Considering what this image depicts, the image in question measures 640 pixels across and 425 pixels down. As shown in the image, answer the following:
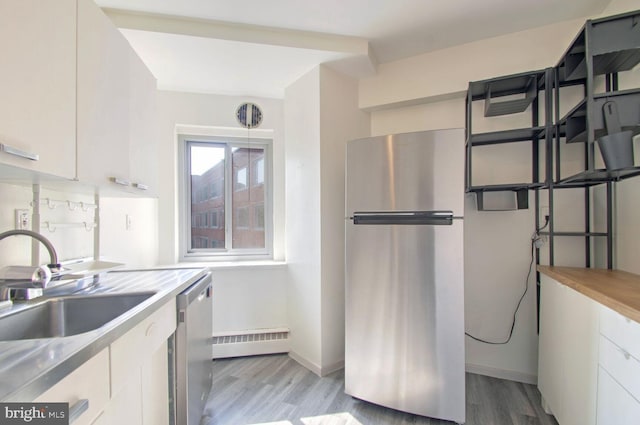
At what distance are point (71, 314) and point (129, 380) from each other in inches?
19.1

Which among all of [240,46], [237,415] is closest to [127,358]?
[237,415]

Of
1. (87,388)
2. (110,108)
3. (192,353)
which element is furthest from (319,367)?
(110,108)

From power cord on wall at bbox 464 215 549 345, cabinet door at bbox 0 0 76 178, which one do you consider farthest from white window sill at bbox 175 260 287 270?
power cord on wall at bbox 464 215 549 345

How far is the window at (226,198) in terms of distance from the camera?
274 cm

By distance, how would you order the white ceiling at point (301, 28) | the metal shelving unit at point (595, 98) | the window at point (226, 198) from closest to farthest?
the metal shelving unit at point (595, 98), the white ceiling at point (301, 28), the window at point (226, 198)

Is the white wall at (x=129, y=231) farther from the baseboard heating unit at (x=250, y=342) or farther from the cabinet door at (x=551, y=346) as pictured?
the cabinet door at (x=551, y=346)

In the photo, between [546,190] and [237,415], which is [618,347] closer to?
[546,190]

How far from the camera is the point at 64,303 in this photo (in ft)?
3.79

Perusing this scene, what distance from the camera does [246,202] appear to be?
279cm

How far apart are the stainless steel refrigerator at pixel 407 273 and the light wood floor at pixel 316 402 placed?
0.36 ft

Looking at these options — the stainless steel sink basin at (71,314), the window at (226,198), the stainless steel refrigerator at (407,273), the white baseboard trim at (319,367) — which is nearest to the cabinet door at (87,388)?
the stainless steel sink basin at (71,314)

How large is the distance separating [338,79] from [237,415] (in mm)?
2514

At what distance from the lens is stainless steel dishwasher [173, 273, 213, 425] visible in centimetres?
131

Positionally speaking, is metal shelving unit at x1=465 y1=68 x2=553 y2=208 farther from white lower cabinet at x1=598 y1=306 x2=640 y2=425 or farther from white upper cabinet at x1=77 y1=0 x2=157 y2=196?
white upper cabinet at x1=77 y1=0 x2=157 y2=196
